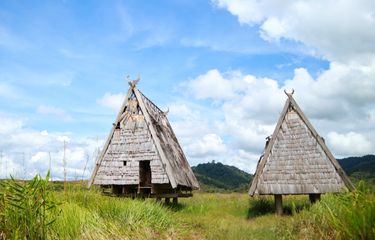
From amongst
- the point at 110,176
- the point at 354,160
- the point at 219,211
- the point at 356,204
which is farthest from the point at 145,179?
the point at 354,160

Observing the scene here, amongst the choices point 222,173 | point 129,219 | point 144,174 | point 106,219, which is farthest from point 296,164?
point 222,173

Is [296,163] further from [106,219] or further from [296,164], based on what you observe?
[106,219]

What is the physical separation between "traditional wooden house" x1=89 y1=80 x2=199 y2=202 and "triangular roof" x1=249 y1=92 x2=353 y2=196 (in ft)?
12.9

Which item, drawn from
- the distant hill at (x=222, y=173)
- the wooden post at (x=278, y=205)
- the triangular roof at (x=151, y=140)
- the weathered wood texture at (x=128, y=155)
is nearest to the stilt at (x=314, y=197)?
the wooden post at (x=278, y=205)

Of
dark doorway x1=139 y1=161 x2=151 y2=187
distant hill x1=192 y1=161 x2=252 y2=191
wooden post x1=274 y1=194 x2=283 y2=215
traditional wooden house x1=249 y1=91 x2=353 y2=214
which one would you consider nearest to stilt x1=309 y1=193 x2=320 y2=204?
traditional wooden house x1=249 y1=91 x2=353 y2=214

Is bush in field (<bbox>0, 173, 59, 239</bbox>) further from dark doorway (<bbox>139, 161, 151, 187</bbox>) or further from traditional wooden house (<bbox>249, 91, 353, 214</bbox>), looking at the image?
dark doorway (<bbox>139, 161, 151, 187</bbox>)

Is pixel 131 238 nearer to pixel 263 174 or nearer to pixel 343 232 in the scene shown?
pixel 343 232

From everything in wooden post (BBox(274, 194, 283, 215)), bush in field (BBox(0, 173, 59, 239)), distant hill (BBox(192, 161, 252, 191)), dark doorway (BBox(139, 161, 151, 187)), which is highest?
distant hill (BBox(192, 161, 252, 191))

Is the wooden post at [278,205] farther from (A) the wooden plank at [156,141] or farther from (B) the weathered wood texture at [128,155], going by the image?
(B) the weathered wood texture at [128,155]

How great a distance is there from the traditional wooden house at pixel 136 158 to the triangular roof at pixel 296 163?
12.9 ft

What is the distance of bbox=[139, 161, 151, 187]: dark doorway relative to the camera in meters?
18.4

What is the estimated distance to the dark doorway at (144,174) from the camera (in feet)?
60.3

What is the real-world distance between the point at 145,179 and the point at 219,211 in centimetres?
395

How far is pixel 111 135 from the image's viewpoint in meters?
18.5
